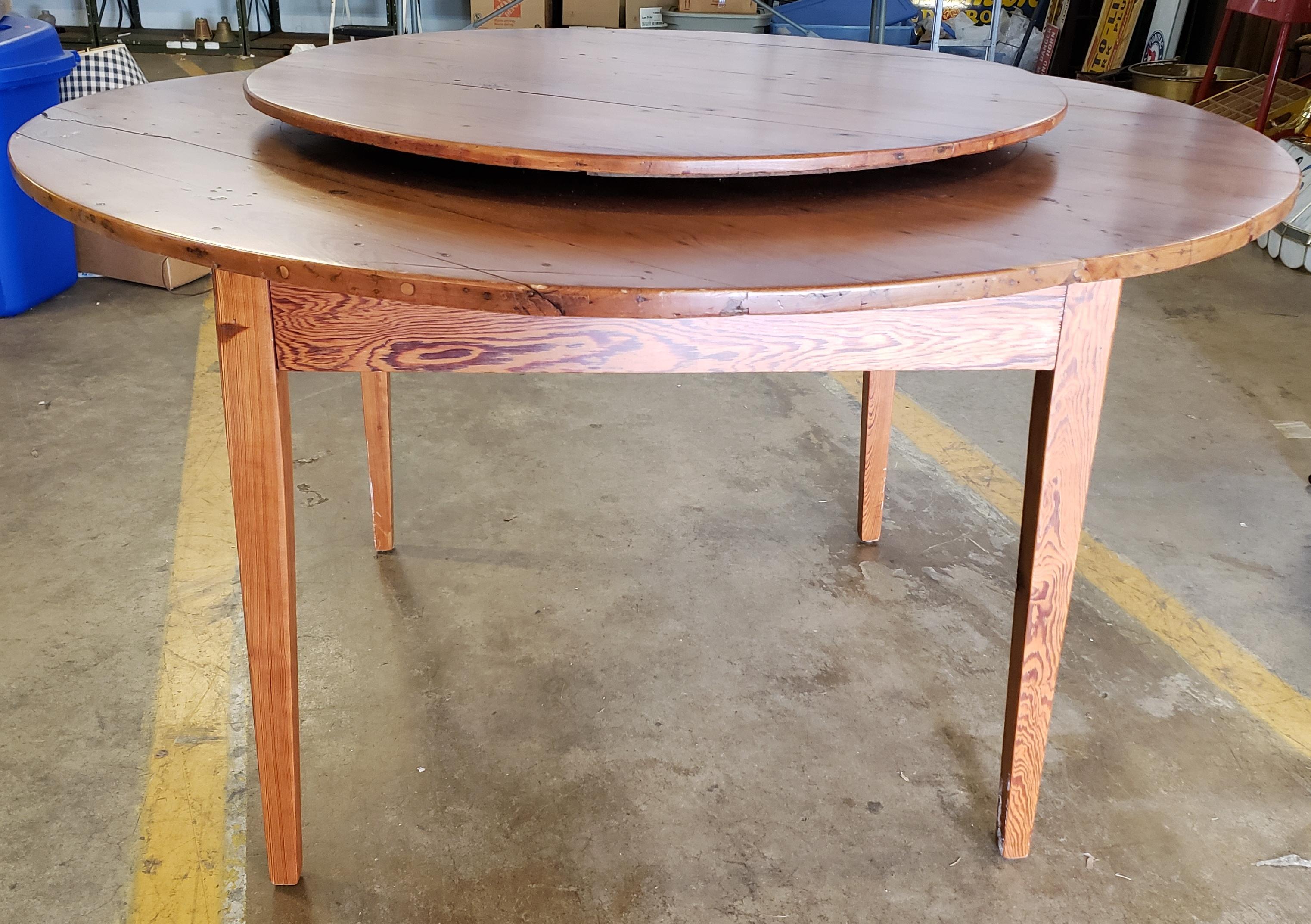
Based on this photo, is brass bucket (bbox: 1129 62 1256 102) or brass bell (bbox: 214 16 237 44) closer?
brass bucket (bbox: 1129 62 1256 102)

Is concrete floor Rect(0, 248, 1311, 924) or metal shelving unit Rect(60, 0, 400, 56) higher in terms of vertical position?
metal shelving unit Rect(60, 0, 400, 56)

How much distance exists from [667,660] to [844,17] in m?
5.23

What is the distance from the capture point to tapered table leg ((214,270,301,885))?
1127 millimetres

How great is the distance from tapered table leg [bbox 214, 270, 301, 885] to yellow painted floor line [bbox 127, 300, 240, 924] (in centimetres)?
13

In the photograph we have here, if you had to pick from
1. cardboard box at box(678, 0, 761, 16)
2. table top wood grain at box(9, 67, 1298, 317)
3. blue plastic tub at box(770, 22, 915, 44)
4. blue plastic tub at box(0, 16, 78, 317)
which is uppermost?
cardboard box at box(678, 0, 761, 16)

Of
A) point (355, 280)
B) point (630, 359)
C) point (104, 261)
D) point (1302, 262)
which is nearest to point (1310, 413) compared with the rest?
point (1302, 262)

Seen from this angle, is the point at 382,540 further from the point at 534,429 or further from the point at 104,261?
the point at 104,261

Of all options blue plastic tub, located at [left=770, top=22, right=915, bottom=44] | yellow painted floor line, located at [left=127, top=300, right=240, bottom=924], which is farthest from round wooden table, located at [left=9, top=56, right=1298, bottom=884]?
blue plastic tub, located at [left=770, top=22, right=915, bottom=44]

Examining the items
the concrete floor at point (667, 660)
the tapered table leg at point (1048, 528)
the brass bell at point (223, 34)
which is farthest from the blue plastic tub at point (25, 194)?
the brass bell at point (223, 34)

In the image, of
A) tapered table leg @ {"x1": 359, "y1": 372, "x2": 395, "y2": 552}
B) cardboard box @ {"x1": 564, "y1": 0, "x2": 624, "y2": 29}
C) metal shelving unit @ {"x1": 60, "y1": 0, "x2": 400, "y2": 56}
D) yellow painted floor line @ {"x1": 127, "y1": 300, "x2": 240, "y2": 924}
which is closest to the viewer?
yellow painted floor line @ {"x1": 127, "y1": 300, "x2": 240, "y2": 924}

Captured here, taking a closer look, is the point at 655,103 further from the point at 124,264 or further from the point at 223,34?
the point at 223,34

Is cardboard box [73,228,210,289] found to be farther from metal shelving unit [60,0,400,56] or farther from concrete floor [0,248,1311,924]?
metal shelving unit [60,0,400,56]

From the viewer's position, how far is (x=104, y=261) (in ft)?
12.1

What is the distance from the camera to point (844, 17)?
619 cm
